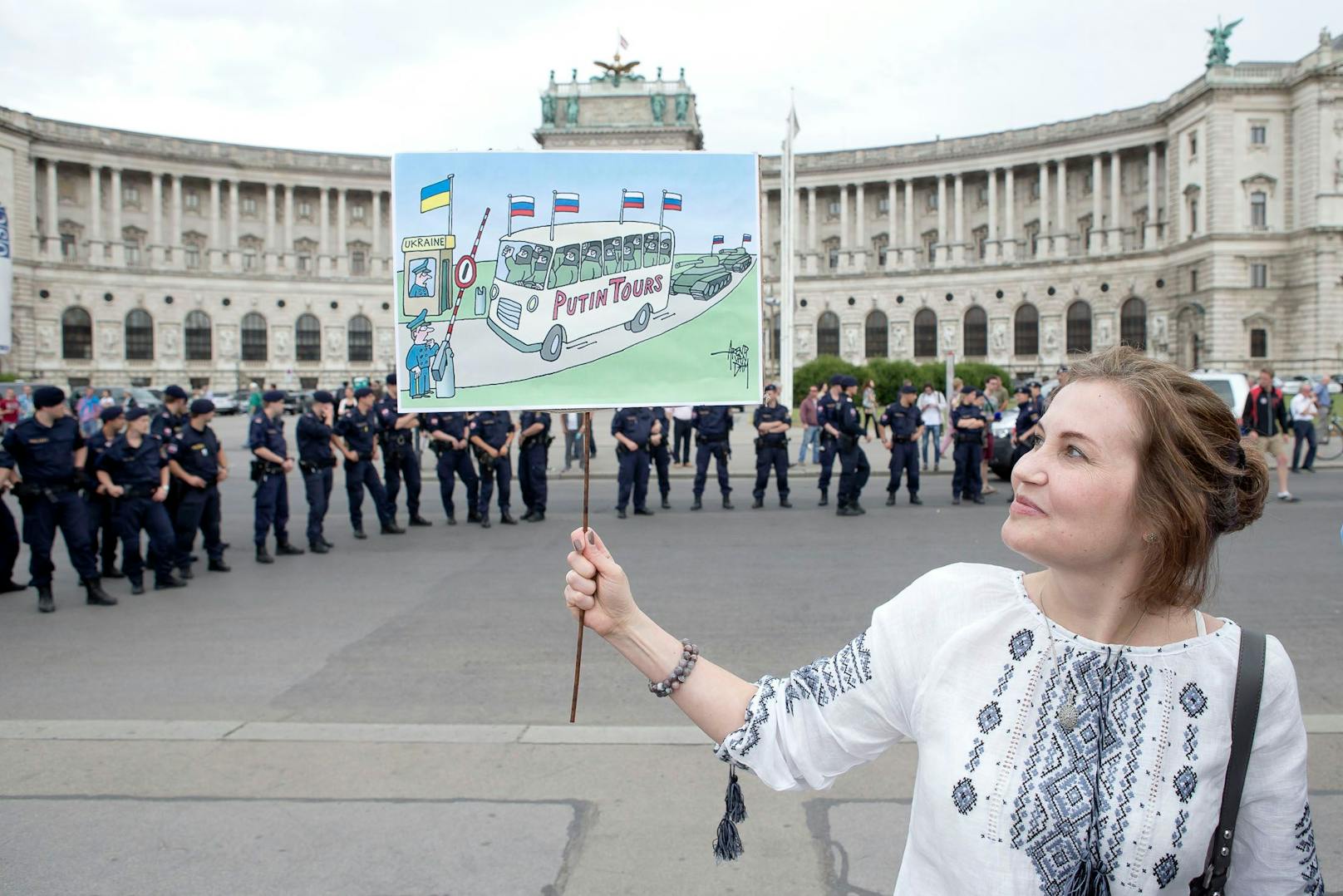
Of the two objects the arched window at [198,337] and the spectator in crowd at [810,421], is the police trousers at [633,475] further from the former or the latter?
the arched window at [198,337]

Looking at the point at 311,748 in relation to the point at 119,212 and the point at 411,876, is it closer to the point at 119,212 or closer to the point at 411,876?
the point at 411,876

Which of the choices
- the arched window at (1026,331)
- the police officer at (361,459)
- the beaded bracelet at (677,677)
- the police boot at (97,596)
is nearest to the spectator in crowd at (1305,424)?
the police officer at (361,459)

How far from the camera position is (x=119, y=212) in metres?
70.1

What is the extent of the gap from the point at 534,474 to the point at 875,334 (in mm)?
61802

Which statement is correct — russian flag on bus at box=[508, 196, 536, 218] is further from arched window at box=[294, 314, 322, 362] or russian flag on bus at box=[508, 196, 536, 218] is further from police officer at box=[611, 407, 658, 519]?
arched window at box=[294, 314, 322, 362]

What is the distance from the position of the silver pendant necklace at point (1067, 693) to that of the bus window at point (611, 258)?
63.6 inches

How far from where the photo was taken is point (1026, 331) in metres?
69.3

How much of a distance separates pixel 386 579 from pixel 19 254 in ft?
222

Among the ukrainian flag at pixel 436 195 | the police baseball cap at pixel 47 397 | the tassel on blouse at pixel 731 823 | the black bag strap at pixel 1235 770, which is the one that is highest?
the ukrainian flag at pixel 436 195

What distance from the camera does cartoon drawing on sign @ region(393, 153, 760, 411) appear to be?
294 cm

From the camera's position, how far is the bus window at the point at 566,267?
3043 millimetres

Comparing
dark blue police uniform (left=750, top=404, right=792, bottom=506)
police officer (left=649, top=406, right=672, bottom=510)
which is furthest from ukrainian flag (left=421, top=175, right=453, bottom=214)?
dark blue police uniform (left=750, top=404, right=792, bottom=506)

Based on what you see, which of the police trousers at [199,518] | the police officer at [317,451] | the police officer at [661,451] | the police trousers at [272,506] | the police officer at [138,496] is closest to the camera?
the police officer at [138,496]

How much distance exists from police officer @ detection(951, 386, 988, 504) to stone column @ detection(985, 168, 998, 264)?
191 ft
